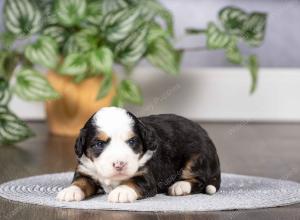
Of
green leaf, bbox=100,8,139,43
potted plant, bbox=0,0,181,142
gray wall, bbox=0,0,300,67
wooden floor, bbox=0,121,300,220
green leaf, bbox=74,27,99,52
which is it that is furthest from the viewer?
gray wall, bbox=0,0,300,67

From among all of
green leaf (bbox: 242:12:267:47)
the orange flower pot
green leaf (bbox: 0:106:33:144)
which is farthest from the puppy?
green leaf (bbox: 242:12:267:47)

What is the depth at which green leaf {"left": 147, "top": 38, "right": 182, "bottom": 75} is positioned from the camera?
3375 mm

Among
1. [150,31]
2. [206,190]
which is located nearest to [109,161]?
[206,190]

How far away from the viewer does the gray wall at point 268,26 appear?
4.11m

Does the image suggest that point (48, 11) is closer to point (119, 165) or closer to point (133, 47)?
point (133, 47)

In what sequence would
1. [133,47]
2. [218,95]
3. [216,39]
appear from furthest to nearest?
[218,95] < [216,39] < [133,47]

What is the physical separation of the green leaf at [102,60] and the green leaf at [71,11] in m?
0.20

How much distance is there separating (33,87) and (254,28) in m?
1.13

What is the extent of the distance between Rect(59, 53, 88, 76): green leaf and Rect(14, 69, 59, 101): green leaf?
16 centimetres

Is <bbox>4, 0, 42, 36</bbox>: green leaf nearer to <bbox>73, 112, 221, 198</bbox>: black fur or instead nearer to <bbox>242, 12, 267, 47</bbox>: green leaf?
<bbox>242, 12, 267, 47</bbox>: green leaf

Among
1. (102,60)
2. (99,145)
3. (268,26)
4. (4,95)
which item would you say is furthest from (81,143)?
(268,26)

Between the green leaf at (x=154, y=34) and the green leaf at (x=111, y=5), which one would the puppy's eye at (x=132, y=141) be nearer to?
the green leaf at (x=154, y=34)

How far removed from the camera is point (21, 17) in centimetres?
323

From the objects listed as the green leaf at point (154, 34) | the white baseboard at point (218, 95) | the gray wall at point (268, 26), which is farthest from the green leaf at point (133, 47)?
the gray wall at point (268, 26)
